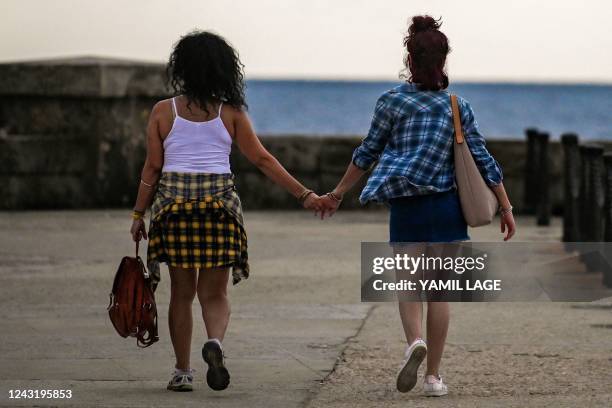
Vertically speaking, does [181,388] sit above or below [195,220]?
below

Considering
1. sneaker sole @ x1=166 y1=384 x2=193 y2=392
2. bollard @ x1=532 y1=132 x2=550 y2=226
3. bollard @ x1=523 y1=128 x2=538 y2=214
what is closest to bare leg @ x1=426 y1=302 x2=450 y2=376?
sneaker sole @ x1=166 y1=384 x2=193 y2=392

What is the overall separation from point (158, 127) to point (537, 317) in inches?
129

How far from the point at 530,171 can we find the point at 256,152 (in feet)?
31.5

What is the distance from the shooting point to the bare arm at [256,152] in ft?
21.0

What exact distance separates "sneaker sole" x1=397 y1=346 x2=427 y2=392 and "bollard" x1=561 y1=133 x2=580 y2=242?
612 centimetres

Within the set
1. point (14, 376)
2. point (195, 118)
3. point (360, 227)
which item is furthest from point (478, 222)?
point (360, 227)

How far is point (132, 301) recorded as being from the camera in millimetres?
6484

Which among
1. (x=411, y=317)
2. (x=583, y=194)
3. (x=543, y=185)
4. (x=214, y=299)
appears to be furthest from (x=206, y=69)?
(x=543, y=185)

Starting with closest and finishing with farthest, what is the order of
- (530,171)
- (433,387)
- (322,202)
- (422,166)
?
1. (422,166)
2. (433,387)
3. (322,202)
4. (530,171)

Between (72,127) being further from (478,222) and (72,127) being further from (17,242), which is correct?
(478,222)

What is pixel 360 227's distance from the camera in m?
14.4

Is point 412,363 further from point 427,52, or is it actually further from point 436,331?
point 427,52

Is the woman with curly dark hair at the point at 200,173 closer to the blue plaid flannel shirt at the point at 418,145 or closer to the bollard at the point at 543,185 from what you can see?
the blue plaid flannel shirt at the point at 418,145

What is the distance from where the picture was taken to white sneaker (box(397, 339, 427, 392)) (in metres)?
6.25
